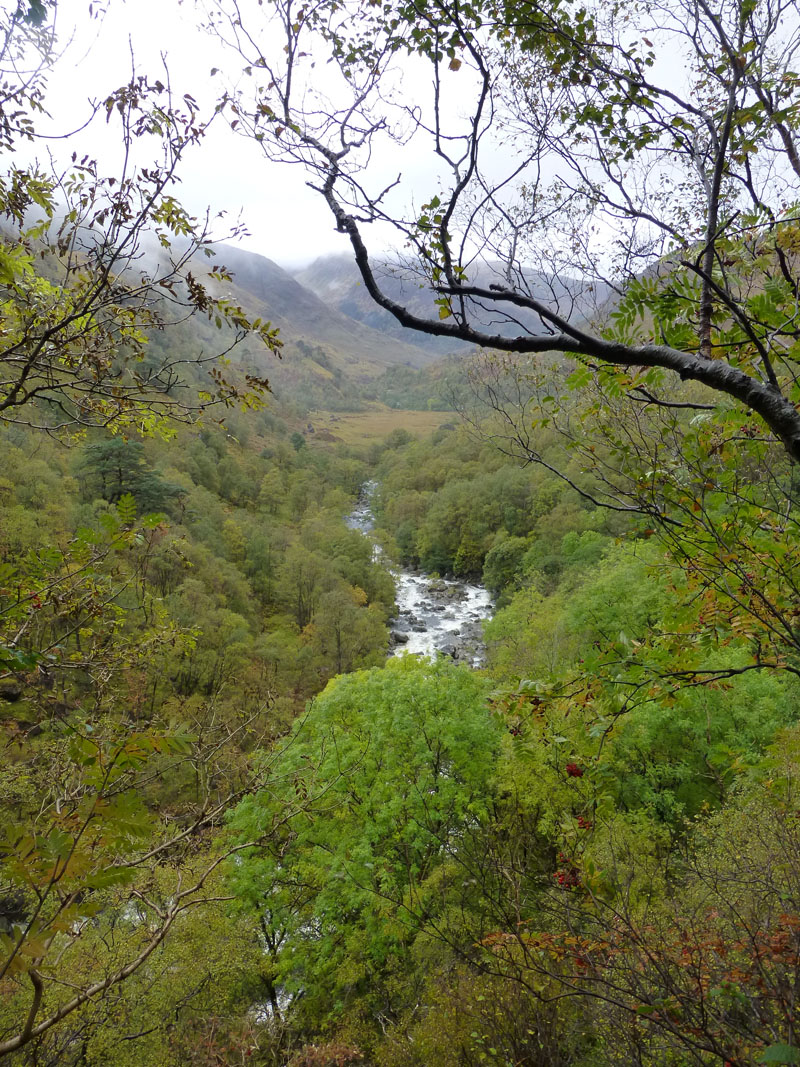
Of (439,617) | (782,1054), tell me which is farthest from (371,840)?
(439,617)

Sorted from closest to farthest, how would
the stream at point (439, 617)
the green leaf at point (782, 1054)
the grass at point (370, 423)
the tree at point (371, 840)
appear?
the green leaf at point (782, 1054)
the tree at point (371, 840)
the stream at point (439, 617)
the grass at point (370, 423)

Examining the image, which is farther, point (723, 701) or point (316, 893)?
point (723, 701)

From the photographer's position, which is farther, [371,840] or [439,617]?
[439,617]

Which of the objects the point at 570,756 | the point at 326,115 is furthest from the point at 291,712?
the point at 326,115

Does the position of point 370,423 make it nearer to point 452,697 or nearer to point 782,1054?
point 452,697

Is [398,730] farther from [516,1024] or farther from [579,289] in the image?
[579,289]

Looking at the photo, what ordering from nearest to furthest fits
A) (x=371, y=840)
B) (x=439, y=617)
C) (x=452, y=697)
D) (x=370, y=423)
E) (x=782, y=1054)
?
1. (x=782, y=1054)
2. (x=371, y=840)
3. (x=452, y=697)
4. (x=439, y=617)
5. (x=370, y=423)

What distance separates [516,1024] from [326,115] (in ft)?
27.8

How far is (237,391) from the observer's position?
12.7ft

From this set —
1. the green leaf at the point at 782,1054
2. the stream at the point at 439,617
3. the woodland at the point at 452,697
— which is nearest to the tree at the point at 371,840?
the woodland at the point at 452,697

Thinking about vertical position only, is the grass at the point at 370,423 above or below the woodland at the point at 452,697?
above

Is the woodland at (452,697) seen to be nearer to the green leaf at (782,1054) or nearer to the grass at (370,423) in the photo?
the green leaf at (782,1054)

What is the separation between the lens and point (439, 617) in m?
40.1

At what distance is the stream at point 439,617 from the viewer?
3388 cm
